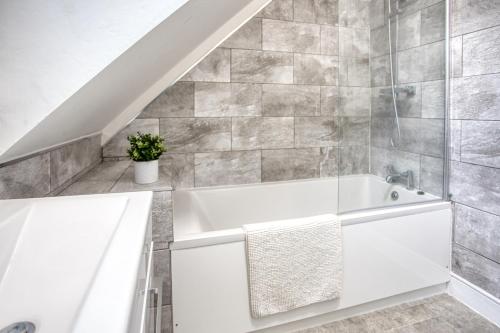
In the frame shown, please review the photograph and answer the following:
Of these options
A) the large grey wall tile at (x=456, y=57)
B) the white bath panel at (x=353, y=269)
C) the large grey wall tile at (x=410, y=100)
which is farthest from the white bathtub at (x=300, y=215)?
the large grey wall tile at (x=456, y=57)

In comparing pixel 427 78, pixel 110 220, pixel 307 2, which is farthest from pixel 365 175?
pixel 110 220

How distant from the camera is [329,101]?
2.97 m

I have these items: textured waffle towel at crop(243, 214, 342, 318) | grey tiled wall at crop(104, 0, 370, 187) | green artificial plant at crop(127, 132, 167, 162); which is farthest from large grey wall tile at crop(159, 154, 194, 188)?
textured waffle towel at crop(243, 214, 342, 318)

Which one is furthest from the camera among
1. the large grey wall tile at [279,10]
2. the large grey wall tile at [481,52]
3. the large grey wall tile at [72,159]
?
the large grey wall tile at [279,10]

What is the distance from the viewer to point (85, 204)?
36.2 inches

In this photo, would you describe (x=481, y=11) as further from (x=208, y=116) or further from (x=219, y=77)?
(x=208, y=116)

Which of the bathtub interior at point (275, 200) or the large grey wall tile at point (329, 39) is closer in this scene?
the bathtub interior at point (275, 200)

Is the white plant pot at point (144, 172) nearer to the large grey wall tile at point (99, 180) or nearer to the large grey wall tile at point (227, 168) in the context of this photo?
the large grey wall tile at point (99, 180)

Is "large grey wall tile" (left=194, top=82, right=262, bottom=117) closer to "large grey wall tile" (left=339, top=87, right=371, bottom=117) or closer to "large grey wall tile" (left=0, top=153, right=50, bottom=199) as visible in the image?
"large grey wall tile" (left=339, top=87, right=371, bottom=117)

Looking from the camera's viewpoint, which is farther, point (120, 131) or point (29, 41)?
point (120, 131)

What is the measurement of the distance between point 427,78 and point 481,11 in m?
0.50

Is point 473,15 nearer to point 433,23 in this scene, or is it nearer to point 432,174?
point 433,23

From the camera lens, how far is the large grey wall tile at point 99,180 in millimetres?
1493

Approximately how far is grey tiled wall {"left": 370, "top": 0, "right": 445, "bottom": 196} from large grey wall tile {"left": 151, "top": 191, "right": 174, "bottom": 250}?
1701 mm
